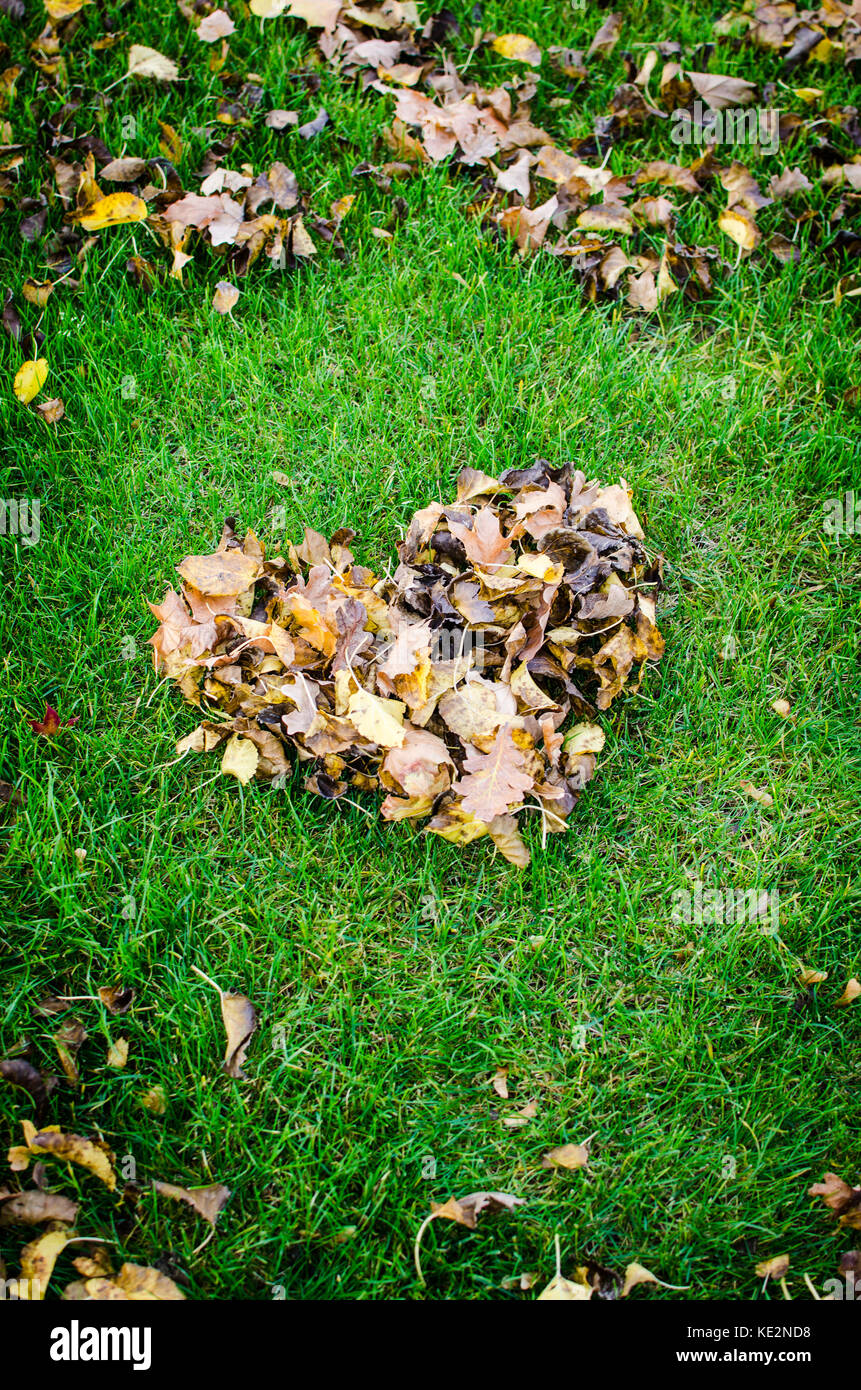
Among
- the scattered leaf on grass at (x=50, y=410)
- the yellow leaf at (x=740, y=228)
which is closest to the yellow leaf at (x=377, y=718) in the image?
the scattered leaf on grass at (x=50, y=410)

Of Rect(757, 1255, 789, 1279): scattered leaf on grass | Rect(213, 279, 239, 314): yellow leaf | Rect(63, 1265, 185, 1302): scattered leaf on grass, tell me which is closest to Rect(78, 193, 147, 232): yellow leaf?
Rect(213, 279, 239, 314): yellow leaf

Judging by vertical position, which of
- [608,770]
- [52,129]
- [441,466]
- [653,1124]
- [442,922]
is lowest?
[653,1124]

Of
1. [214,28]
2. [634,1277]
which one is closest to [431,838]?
[634,1277]

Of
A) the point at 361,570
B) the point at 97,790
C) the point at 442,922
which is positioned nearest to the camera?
the point at 442,922

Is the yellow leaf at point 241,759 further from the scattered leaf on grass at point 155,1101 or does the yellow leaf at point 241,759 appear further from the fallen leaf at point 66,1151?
the fallen leaf at point 66,1151
